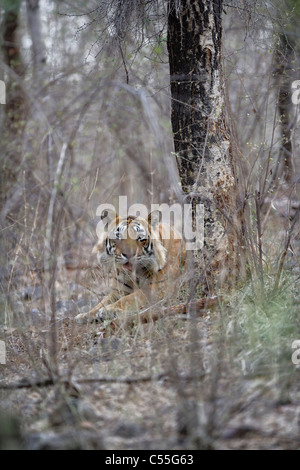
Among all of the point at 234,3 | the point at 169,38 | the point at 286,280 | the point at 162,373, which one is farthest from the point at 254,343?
the point at 234,3

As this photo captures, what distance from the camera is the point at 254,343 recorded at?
137 inches

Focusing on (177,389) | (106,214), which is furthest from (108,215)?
(177,389)

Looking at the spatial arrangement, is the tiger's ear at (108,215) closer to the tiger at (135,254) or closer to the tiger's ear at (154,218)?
the tiger at (135,254)

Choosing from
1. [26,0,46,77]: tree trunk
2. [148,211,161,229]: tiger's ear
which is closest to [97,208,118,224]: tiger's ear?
[148,211,161,229]: tiger's ear

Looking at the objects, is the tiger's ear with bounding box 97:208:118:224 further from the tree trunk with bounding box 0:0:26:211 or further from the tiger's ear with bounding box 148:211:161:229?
the tree trunk with bounding box 0:0:26:211

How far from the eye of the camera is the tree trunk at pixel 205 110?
15.6 ft

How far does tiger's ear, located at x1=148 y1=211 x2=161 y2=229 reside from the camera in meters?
5.64

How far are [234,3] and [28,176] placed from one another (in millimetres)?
4726

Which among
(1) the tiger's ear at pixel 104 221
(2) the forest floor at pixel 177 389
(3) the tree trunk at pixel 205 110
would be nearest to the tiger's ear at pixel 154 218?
(1) the tiger's ear at pixel 104 221

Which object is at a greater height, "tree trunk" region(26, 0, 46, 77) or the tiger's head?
"tree trunk" region(26, 0, 46, 77)

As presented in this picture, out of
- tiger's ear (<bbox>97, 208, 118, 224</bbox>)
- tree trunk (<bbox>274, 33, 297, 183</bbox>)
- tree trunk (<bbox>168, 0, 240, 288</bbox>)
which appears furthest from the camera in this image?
tiger's ear (<bbox>97, 208, 118, 224</bbox>)

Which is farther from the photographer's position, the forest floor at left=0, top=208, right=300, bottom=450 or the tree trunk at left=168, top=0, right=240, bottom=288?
the tree trunk at left=168, top=0, right=240, bottom=288

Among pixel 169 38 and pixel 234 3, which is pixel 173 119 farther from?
pixel 234 3

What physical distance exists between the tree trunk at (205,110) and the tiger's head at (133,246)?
91 cm
